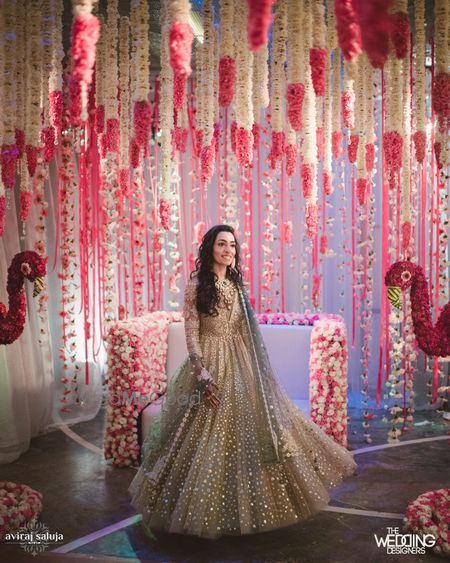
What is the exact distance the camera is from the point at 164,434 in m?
2.87

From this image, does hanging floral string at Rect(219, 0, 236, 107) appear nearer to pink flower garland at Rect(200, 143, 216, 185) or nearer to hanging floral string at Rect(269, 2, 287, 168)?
hanging floral string at Rect(269, 2, 287, 168)

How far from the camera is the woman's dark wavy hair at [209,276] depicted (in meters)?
3.04

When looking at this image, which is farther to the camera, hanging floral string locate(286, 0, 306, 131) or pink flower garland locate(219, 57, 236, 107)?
pink flower garland locate(219, 57, 236, 107)

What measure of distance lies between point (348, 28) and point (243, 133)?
1.46 metres

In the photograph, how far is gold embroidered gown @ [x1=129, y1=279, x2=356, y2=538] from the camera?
255 cm

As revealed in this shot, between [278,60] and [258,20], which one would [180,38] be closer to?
[258,20]

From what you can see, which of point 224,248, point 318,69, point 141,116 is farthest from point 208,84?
point 318,69

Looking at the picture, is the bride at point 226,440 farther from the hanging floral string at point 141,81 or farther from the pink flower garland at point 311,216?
the hanging floral string at point 141,81

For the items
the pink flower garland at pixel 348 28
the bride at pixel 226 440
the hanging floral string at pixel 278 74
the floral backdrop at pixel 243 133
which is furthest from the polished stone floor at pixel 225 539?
the pink flower garland at pixel 348 28

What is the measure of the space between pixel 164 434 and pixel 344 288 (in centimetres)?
303

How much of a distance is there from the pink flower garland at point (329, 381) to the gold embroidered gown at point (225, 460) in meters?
0.79

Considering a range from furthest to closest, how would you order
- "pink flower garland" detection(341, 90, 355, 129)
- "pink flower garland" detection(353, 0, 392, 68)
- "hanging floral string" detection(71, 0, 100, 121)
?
"pink flower garland" detection(341, 90, 355, 129)
"hanging floral string" detection(71, 0, 100, 121)
"pink flower garland" detection(353, 0, 392, 68)

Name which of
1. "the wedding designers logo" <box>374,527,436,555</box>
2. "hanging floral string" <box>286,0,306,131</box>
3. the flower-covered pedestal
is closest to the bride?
"the wedding designers logo" <box>374,527,436,555</box>

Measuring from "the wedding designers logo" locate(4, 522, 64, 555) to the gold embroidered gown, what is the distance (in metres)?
0.43
